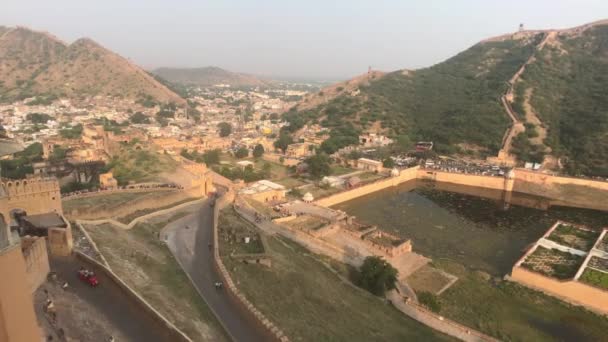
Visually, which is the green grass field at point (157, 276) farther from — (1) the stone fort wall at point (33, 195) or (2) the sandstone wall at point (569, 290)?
(2) the sandstone wall at point (569, 290)

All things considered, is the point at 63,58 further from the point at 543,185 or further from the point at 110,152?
the point at 543,185

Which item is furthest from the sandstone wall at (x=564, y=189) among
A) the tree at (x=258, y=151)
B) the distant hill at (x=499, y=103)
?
the tree at (x=258, y=151)

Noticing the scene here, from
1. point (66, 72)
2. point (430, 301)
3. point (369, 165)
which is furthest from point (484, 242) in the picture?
point (66, 72)

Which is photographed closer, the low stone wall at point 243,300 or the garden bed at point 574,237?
the low stone wall at point 243,300

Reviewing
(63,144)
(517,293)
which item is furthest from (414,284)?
(63,144)

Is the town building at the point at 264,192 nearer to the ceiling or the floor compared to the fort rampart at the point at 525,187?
nearer to the ceiling

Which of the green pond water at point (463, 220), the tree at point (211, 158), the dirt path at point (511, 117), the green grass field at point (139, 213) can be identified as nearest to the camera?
the green grass field at point (139, 213)

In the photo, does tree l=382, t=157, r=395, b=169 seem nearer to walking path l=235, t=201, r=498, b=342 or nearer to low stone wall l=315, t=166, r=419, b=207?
low stone wall l=315, t=166, r=419, b=207

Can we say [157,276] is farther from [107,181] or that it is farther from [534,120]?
[534,120]
